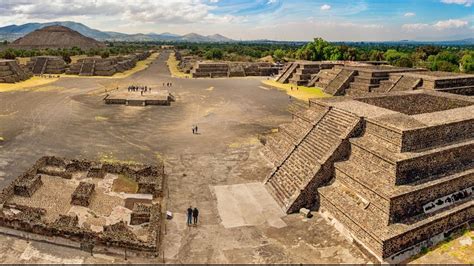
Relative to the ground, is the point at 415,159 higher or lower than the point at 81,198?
higher

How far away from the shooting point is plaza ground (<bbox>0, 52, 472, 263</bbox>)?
39.8 ft

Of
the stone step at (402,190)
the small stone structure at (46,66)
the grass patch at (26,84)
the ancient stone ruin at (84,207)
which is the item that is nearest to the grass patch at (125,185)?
the ancient stone ruin at (84,207)

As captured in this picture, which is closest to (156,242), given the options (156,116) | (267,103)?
(156,116)

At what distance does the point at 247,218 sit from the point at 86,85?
142ft

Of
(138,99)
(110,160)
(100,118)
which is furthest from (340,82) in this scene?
(110,160)

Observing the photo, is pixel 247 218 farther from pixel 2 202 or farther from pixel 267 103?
pixel 267 103

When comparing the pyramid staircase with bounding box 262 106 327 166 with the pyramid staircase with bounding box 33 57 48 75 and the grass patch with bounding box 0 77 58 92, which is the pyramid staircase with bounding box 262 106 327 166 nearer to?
the grass patch with bounding box 0 77 58 92

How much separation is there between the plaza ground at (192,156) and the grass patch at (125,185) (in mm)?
1776

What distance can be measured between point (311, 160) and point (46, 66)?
5971cm

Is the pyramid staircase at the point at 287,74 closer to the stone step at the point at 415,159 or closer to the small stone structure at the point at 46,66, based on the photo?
the small stone structure at the point at 46,66

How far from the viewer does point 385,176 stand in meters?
13.5

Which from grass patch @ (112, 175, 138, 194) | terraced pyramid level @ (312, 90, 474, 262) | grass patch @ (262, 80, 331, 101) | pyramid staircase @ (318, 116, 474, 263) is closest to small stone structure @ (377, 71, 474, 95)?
grass patch @ (262, 80, 331, 101)

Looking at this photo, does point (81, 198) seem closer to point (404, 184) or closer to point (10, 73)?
point (404, 184)

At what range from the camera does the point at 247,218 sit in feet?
47.1
